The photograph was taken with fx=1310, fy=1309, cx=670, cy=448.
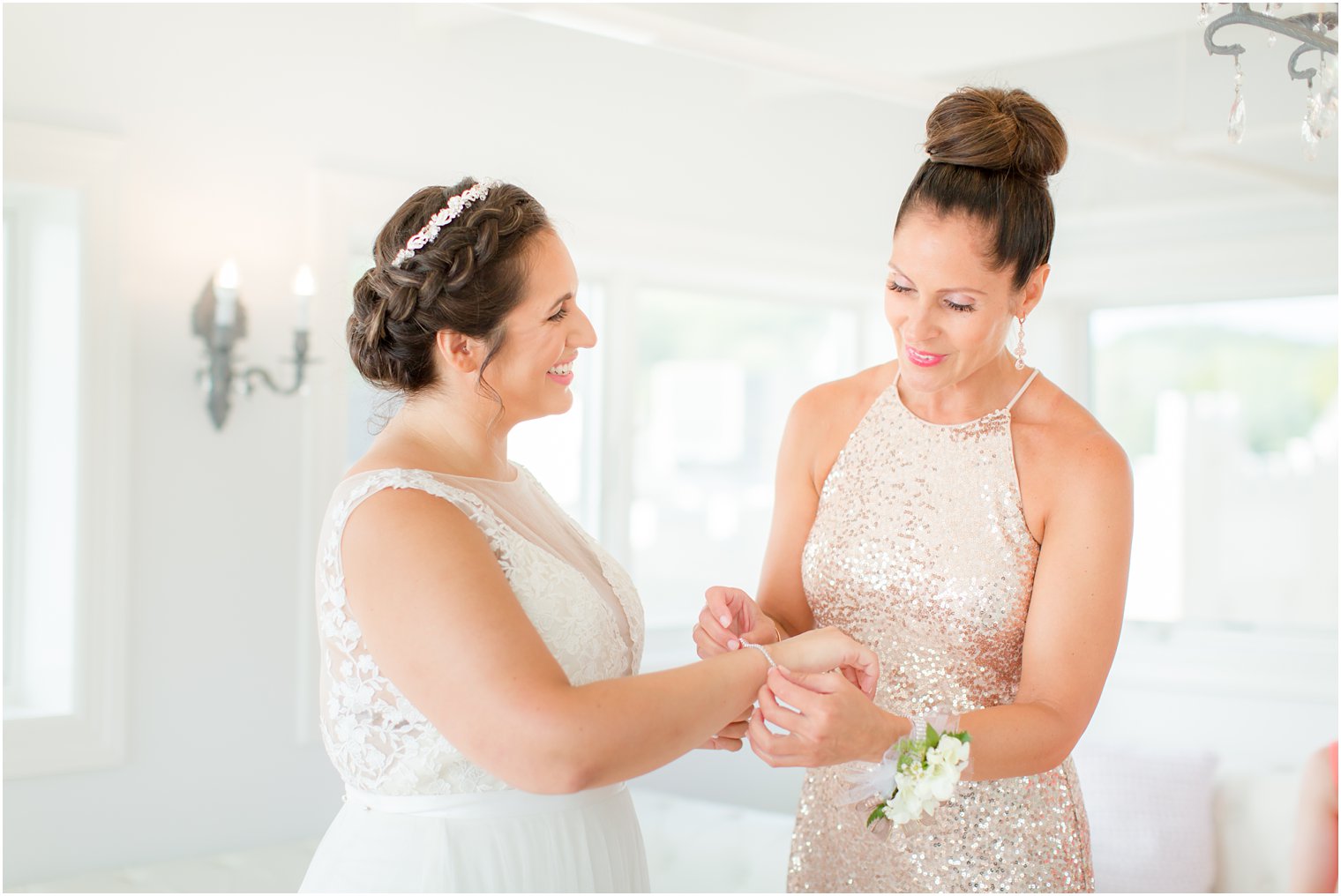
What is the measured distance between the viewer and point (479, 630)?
150cm

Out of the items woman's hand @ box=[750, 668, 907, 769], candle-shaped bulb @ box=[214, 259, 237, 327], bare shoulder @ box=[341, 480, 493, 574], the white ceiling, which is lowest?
woman's hand @ box=[750, 668, 907, 769]

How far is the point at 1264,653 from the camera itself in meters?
4.86

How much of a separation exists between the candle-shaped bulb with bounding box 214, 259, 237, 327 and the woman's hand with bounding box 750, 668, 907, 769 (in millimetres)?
2143

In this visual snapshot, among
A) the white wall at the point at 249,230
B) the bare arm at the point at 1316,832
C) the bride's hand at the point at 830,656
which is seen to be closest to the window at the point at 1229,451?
the white wall at the point at 249,230

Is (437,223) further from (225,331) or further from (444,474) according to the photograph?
(225,331)

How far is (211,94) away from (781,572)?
2.14 meters

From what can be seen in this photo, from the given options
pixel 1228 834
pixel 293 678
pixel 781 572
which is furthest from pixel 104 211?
pixel 1228 834

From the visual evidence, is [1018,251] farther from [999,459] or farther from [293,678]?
[293,678]

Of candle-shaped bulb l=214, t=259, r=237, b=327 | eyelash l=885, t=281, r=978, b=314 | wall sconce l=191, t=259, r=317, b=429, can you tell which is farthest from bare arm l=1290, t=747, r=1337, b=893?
candle-shaped bulb l=214, t=259, r=237, b=327

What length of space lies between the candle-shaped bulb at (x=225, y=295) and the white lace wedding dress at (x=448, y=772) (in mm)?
1774

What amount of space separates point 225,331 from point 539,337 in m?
1.81

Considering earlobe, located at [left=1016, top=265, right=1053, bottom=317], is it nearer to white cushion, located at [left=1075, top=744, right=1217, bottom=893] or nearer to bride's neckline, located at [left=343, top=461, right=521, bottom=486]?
bride's neckline, located at [left=343, top=461, right=521, bottom=486]

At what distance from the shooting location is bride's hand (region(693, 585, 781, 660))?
1986mm

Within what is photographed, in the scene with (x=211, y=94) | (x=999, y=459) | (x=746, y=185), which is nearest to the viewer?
(x=999, y=459)
